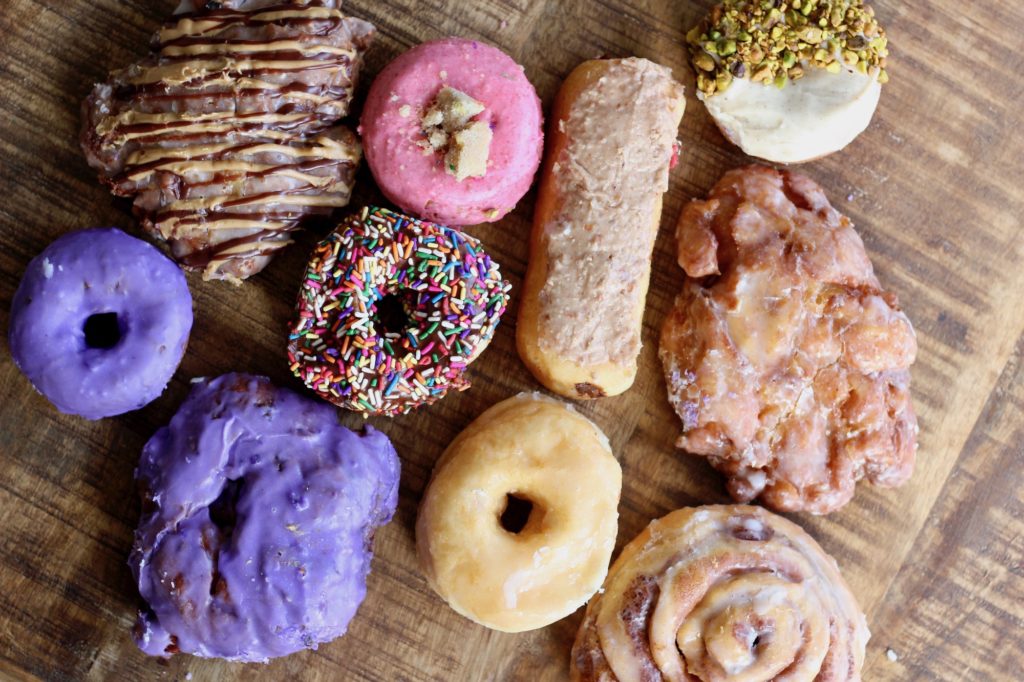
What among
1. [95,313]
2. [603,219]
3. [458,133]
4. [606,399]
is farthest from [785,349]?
[95,313]

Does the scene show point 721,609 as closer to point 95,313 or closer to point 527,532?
point 527,532

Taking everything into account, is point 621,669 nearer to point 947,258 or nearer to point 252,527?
point 252,527

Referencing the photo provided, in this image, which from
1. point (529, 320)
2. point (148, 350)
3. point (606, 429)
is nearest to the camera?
point (148, 350)

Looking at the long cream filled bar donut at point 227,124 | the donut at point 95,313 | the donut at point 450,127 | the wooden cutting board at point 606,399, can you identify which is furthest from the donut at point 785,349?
the donut at point 95,313

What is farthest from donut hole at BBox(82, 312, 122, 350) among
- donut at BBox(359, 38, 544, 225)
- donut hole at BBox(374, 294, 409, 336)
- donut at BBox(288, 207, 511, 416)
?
donut at BBox(359, 38, 544, 225)

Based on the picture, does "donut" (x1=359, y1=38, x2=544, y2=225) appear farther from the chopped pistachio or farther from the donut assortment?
the chopped pistachio

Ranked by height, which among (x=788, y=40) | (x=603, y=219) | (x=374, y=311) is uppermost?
(x=788, y=40)

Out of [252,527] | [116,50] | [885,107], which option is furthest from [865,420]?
[116,50]
